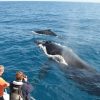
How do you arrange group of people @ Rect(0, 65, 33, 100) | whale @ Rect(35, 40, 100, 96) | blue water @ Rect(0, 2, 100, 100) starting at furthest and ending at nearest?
whale @ Rect(35, 40, 100, 96) < blue water @ Rect(0, 2, 100, 100) < group of people @ Rect(0, 65, 33, 100)

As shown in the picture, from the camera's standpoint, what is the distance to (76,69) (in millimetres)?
20203

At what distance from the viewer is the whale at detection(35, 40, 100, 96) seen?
1811 centimetres

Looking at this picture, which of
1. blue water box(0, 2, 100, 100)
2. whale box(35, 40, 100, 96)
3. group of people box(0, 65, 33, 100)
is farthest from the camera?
whale box(35, 40, 100, 96)

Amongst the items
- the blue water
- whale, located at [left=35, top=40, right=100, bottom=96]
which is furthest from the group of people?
whale, located at [left=35, top=40, right=100, bottom=96]

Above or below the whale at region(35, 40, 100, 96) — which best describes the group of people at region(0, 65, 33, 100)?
above

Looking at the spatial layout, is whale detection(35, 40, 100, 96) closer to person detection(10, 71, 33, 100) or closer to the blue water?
the blue water

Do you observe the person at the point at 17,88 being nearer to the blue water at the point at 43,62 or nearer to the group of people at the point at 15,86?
the group of people at the point at 15,86

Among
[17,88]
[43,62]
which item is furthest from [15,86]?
[43,62]

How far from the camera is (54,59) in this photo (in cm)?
2245

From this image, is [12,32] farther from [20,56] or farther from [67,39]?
[20,56]

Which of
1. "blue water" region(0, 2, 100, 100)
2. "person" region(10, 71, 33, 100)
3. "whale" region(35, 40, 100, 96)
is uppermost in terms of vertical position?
"person" region(10, 71, 33, 100)

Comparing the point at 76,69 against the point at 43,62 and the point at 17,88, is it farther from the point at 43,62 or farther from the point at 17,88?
the point at 17,88

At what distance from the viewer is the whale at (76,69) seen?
59.4 feet

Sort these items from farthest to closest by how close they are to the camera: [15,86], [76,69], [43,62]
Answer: [43,62], [76,69], [15,86]
